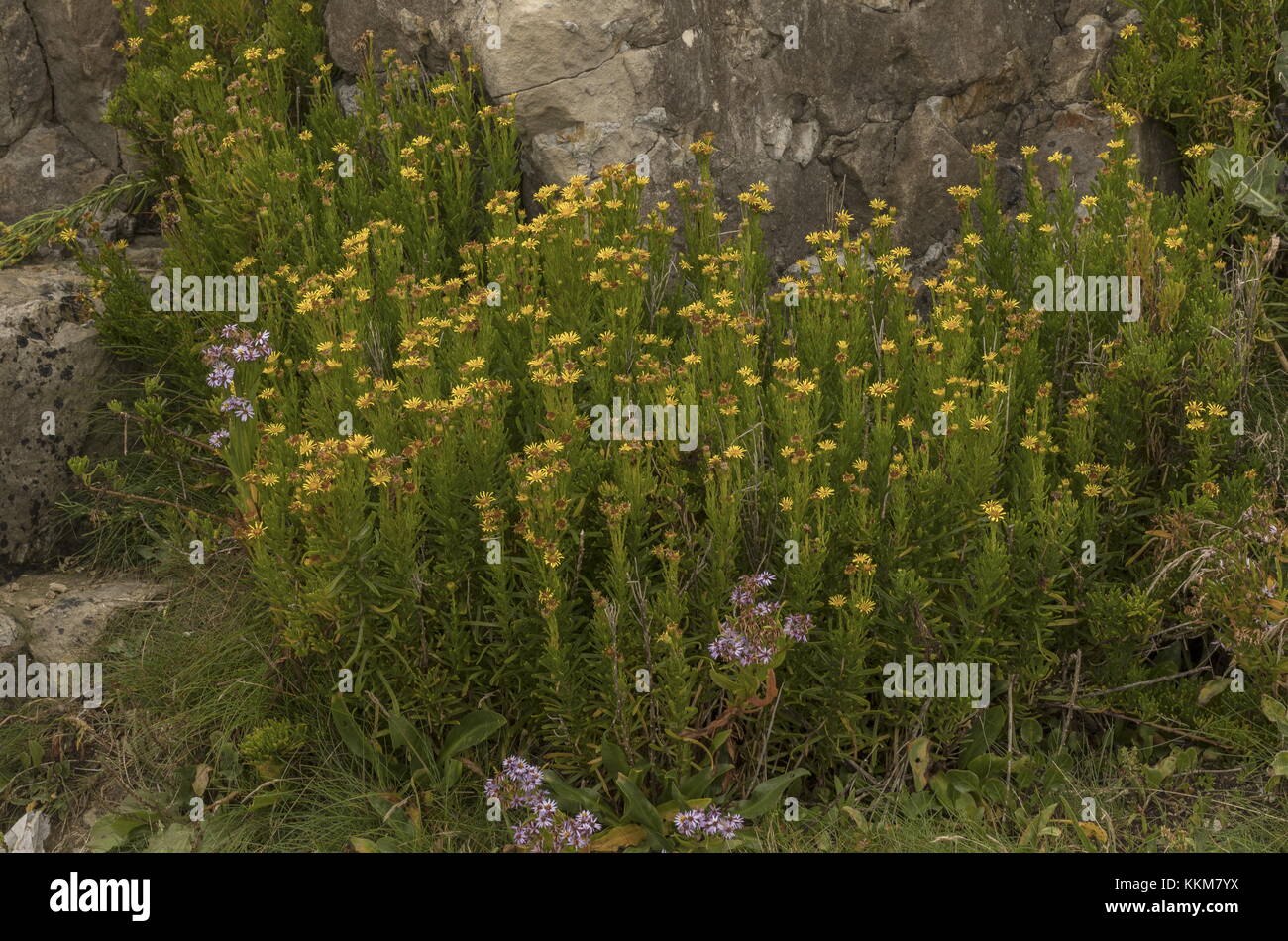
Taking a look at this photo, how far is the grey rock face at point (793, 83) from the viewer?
5793 mm

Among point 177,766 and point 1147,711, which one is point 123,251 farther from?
point 1147,711

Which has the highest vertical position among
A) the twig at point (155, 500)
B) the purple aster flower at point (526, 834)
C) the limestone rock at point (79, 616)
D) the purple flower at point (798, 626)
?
the twig at point (155, 500)

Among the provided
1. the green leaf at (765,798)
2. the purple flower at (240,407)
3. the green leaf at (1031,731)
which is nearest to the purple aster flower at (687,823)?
the green leaf at (765,798)

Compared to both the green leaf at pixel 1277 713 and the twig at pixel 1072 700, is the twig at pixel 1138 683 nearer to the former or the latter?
the twig at pixel 1072 700

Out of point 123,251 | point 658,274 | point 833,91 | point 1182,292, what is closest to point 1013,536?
point 1182,292

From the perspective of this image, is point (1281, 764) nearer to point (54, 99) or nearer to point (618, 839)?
point (618, 839)

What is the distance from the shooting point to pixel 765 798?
4.03 metres

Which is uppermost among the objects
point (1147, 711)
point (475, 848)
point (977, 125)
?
point (977, 125)

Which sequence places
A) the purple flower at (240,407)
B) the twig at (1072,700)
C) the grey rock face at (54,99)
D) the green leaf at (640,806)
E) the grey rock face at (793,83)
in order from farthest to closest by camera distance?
the grey rock face at (54,99)
the grey rock face at (793,83)
the purple flower at (240,407)
the twig at (1072,700)
the green leaf at (640,806)

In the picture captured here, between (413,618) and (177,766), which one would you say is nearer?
(413,618)

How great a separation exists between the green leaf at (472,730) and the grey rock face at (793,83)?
272 cm
